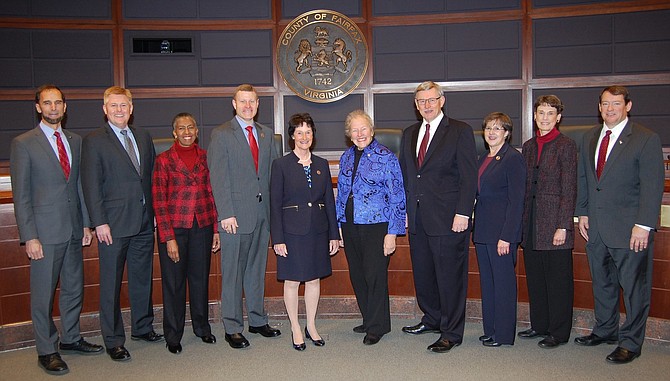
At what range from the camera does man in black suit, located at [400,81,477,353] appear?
135 inches

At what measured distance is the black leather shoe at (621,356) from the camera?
325cm

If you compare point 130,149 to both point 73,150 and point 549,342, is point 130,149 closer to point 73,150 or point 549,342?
point 73,150

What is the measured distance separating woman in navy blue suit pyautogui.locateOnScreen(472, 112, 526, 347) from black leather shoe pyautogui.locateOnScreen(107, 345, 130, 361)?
2251mm

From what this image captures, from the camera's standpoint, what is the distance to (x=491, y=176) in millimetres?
3492

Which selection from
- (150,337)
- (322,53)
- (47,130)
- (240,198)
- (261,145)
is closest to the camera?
(47,130)

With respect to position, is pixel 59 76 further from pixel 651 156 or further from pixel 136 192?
pixel 651 156

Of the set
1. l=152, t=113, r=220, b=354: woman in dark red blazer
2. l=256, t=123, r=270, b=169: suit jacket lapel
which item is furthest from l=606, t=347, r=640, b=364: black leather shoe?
l=152, t=113, r=220, b=354: woman in dark red blazer

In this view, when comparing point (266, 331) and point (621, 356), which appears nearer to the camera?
point (621, 356)

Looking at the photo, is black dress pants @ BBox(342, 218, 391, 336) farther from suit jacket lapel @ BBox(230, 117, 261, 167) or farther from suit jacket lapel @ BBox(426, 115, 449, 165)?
suit jacket lapel @ BBox(230, 117, 261, 167)

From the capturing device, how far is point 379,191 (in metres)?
3.51

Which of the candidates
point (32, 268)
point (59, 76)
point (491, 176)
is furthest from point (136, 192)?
point (59, 76)

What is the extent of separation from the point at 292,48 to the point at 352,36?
683mm

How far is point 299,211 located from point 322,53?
129 inches

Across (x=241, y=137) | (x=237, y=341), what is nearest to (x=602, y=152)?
(x=241, y=137)
